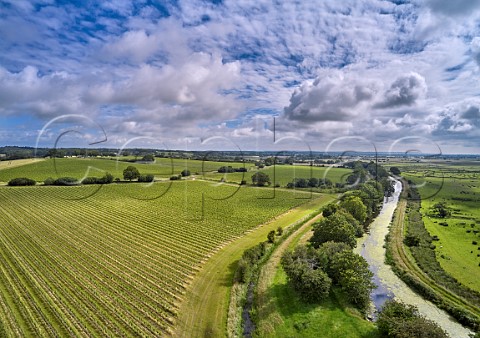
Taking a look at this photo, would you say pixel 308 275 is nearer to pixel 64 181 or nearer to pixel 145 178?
pixel 145 178

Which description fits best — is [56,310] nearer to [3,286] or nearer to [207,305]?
[3,286]

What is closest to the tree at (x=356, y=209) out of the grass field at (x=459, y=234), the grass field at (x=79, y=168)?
the grass field at (x=459, y=234)

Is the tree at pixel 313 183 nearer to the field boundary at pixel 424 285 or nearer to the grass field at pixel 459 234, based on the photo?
the grass field at pixel 459 234

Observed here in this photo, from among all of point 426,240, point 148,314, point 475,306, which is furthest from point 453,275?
point 148,314

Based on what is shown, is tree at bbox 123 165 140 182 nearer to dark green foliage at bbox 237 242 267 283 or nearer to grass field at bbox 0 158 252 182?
grass field at bbox 0 158 252 182

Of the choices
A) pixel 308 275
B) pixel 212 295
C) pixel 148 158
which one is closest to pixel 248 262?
pixel 212 295

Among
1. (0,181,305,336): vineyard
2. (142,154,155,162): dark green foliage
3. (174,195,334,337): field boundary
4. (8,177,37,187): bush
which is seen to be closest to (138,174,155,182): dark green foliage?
(0,181,305,336): vineyard

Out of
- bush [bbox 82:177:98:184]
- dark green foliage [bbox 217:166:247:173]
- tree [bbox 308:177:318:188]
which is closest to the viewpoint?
bush [bbox 82:177:98:184]
